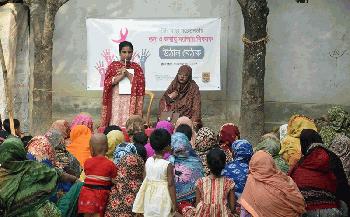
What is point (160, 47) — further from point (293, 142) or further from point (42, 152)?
point (42, 152)

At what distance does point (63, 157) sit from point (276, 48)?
716 centimetres

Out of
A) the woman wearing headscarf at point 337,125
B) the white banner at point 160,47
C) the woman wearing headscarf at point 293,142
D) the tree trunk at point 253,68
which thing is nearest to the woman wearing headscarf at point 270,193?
the woman wearing headscarf at point 293,142

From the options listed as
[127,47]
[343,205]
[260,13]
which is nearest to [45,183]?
[343,205]

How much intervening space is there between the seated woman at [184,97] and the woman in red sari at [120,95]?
Result: 20.2 inches

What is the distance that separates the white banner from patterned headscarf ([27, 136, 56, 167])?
6.35 m

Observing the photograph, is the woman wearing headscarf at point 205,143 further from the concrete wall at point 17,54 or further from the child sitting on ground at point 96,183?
the concrete wall at point 17,54

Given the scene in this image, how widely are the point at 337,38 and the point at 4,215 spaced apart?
9.04 m

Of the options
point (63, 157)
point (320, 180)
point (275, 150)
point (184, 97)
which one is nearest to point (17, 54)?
point (184, 97)

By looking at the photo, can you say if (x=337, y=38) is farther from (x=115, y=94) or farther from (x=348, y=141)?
(x=348, y=141)

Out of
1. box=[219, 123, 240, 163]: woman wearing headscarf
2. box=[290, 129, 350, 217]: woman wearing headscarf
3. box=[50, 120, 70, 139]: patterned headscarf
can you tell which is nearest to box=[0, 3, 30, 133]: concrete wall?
box=[50, 120, 70, 139]: patterned headscarf

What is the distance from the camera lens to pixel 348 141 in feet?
26.8

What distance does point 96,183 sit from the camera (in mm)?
7395

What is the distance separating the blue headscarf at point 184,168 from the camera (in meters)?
7.46

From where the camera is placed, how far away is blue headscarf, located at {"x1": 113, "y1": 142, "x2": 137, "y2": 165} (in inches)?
303
